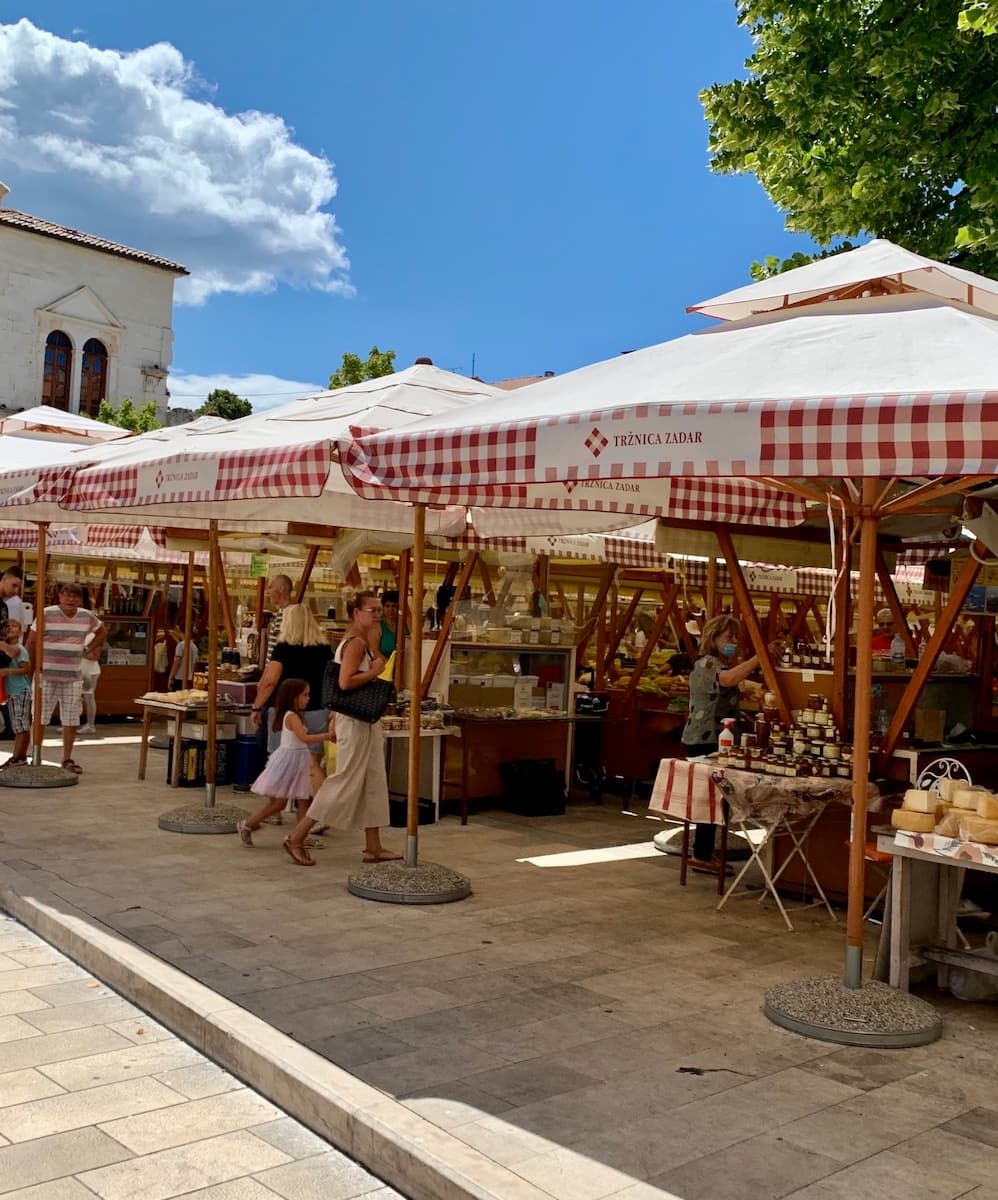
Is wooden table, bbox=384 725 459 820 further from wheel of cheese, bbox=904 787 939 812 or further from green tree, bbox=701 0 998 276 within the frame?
green tree, bbox=701 0 998 276

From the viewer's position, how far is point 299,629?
29.9 ft

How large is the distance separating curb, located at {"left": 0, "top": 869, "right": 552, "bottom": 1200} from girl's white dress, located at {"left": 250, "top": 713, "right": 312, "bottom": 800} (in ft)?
7.30

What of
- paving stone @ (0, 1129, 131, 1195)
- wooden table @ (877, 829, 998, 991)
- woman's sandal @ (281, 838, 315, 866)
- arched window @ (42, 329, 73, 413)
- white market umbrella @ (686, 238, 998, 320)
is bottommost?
paving stone @ (0, 1129, 131, 1195)

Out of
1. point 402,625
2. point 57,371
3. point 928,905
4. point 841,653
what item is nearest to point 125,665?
point 402,625

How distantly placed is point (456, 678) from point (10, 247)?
40570mm

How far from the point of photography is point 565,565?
16562mm

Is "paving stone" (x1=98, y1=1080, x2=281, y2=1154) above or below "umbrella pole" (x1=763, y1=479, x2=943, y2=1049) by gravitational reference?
below

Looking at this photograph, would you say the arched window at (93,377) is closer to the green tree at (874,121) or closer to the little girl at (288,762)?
the green tree at (874,121)

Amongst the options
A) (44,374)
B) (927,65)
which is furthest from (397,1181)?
(44,374)

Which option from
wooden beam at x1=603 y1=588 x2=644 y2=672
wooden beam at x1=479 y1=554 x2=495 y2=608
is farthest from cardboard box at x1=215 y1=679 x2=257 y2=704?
wooden beam at x1=603 y1=588 x2=644 y2=672

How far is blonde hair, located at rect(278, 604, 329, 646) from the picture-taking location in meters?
9.07

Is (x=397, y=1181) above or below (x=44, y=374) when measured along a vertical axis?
below

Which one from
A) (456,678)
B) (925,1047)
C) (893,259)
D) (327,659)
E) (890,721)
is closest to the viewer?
(925,1047)

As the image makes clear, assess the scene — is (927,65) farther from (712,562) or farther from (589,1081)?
(589,1081)
